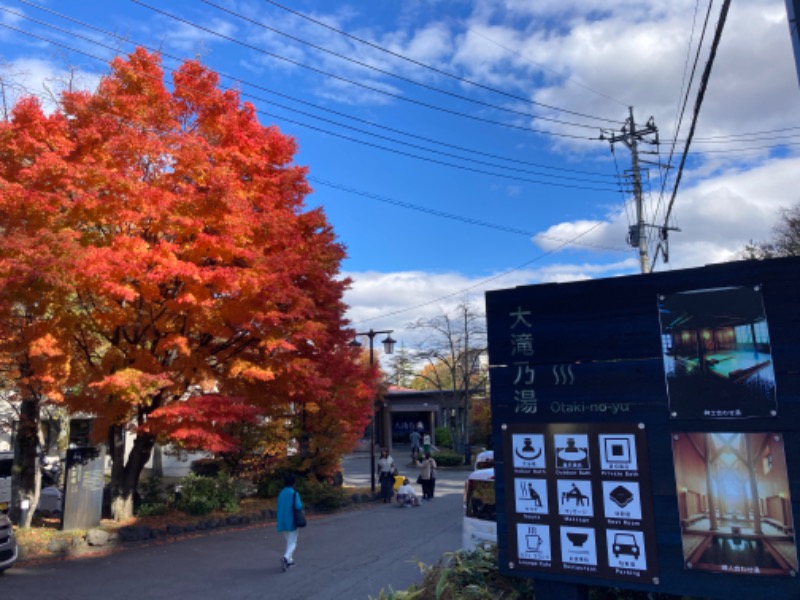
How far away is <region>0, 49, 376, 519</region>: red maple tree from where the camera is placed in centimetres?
A: 1048

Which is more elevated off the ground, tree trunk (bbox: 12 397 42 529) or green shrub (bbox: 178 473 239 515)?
tree trunk (bbox: 12 397 42 529)

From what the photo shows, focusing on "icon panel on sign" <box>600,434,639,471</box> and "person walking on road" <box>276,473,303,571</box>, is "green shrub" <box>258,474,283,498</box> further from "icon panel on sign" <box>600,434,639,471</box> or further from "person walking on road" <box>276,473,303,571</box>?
"icon panel on sign" <box>600,434,639,471</box>

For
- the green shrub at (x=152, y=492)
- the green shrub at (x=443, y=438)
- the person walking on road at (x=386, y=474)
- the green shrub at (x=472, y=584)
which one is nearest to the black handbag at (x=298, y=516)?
the green shrub at (x=472, y=584)

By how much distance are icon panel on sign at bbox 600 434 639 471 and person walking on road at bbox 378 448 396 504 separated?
16.1m

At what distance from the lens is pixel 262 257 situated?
11805mm

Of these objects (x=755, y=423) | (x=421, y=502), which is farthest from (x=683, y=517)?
(x=421, y=502)

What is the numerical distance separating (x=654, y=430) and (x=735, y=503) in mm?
586

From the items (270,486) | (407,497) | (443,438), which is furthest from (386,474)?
(443,438)

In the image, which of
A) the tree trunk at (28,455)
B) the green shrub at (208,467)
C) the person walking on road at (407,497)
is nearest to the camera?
the tree trunk at (28,455)

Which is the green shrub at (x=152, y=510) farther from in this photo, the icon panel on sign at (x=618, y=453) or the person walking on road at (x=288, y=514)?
the icon panel on sign at (x=618, y=453)

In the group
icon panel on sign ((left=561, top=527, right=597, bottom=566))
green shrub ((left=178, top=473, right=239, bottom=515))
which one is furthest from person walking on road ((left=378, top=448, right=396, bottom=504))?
icon panel on sign ((left=561, top=527, right=597, bottom=566))

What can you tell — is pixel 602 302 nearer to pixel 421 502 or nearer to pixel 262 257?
pixel 262 257

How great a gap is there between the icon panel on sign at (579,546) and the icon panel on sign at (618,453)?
451 millimetres

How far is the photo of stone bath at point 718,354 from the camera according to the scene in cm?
350
